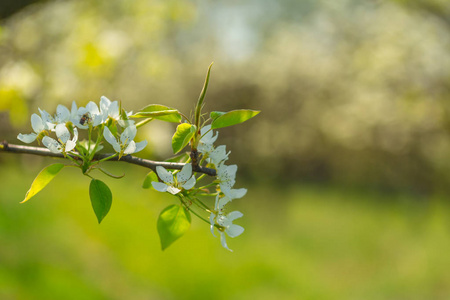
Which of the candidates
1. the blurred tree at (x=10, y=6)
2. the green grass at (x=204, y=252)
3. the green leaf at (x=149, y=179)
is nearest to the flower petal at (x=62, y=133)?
the green leaf at (x=149, y=179)

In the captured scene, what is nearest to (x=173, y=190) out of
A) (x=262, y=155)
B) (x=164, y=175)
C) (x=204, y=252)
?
(x=164, y=175)

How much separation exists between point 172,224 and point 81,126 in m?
0.16

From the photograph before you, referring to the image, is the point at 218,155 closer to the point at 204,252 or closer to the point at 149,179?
the point at 149,179

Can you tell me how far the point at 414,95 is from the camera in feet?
13.1

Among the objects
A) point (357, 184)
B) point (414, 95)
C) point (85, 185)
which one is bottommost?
point (85, 185)

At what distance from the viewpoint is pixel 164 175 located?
0.48 metres

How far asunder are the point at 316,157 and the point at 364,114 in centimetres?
129

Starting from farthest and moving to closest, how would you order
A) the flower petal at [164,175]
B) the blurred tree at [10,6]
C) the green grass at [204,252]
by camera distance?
the green grass at [204,252] < the blurred tree at [10,6] < the flower petal at [164,175]

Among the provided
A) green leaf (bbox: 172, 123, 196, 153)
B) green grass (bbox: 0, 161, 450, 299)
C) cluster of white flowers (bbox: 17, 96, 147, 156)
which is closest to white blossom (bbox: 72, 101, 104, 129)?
cluster of white flowers (bbox: 17, 96, 147, 156)

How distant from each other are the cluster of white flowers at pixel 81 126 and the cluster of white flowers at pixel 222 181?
3.0 inches

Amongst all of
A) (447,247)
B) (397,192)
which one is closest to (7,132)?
(447,247)

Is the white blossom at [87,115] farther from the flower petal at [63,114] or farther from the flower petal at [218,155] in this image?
the flower petal at [218,155]

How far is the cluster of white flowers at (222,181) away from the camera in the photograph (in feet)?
1.70

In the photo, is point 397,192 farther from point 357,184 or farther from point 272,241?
point 272,241
